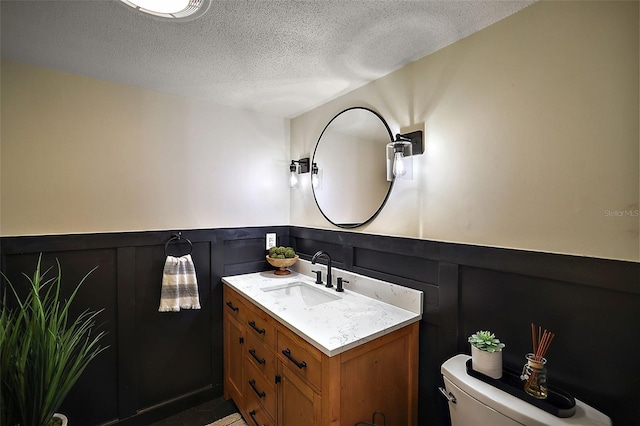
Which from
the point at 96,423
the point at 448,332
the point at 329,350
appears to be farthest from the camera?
the point at 96,423

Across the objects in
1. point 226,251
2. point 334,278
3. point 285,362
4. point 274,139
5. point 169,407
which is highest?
point 274,139

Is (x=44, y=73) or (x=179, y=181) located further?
(x=179, y=181)

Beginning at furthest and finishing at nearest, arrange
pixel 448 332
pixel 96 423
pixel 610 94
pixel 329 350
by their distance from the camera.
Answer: pixel 96 423, pixel 448 332, pixel 329 350, pixel 610 94

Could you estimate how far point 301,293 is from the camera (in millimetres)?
2064

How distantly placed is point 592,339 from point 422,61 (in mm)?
1416

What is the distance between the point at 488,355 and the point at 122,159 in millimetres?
2246

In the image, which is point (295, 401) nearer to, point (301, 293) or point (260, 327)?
point (260, 327)

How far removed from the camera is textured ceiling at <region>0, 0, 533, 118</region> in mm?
1166

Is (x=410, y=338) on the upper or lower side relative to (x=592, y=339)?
lower

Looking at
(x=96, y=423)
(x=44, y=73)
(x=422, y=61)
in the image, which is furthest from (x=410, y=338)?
(x=44, y=73)

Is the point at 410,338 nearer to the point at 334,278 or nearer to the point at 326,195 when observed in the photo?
the point at 334,278

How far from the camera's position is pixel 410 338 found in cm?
147

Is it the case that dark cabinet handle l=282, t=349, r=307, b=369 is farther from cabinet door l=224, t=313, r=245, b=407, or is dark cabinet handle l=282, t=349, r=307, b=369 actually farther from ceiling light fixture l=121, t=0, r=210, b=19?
ceiling light fixture l=121, t=0, r=210, b=19

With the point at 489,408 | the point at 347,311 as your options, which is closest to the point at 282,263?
the point at 347,311
